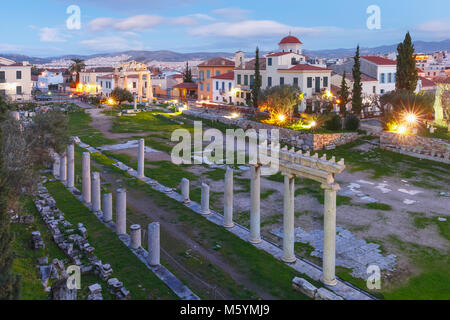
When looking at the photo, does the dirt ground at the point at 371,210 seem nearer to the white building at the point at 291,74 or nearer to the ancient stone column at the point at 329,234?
the ancient stone column at the point at 329,234

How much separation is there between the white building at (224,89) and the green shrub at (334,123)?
28308mm

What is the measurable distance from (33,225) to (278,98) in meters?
34.0

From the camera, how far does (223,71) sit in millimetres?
82438

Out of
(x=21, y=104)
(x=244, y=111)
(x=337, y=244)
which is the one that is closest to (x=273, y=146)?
(x=337, y=244)

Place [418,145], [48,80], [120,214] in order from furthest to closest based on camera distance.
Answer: [48,80]
[418,145]
[120,214]

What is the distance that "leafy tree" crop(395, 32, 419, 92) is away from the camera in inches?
1983

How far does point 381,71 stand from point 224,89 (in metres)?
26.1

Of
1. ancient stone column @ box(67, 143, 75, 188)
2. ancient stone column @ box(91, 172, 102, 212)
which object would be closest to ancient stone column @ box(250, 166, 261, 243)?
ancient stone column @ box(91, 172, 102, 212)

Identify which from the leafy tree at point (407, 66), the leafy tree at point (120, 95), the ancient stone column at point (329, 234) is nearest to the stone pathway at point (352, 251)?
the ancient stone column at point (329, 234)

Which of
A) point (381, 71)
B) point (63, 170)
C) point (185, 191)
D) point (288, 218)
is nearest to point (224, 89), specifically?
point (381, 71)

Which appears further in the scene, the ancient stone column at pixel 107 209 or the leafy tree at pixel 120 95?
the leafy tree at pixel 120 95

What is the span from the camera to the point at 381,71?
64.4m

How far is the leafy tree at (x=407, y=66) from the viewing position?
50.4 metres

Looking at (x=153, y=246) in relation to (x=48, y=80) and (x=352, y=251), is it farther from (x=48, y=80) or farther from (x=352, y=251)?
(x=48, y=80)
